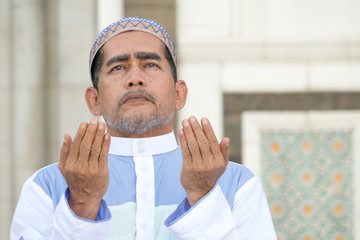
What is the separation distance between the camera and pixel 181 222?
225 centimetres

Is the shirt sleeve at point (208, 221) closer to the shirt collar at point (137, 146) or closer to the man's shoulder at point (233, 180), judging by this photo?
the man's shoulder at point (233, 180)

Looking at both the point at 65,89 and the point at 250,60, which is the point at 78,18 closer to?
the point at 65,89

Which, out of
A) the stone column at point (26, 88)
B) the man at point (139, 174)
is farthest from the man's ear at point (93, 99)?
the stone column at point (26, 88)

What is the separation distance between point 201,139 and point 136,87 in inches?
20.8

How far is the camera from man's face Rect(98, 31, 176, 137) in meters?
2.63

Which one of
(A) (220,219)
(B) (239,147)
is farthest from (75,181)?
(B) (239,147)

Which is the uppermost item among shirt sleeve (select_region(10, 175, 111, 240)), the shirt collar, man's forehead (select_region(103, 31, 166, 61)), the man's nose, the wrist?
man's forehead (select_region(103, 31, 166, 61))

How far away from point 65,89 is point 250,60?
152 centimetres

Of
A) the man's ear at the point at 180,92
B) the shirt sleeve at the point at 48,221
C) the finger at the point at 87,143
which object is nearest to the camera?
the finger at the point at 87,143

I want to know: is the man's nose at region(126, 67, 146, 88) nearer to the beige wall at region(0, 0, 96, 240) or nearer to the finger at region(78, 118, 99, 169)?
the finger at region(78, 118, 99, 169)

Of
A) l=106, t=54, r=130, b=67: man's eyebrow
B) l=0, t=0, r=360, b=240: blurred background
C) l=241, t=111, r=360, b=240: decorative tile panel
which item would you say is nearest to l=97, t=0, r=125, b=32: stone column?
l=0, t=0, r=360, b=240: blurred background

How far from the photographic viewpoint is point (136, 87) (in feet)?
8.61

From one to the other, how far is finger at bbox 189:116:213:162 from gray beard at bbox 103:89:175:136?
45cm

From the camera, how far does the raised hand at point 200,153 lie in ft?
7.20
